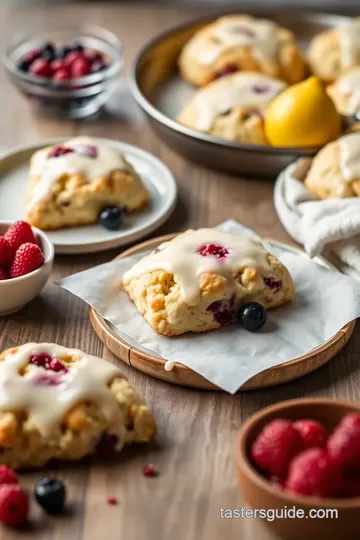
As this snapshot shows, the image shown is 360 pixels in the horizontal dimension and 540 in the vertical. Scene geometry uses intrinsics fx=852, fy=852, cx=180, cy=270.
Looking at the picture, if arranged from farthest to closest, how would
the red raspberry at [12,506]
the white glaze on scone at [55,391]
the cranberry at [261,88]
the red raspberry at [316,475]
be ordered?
the cranberry at [261,88] → the white glaze on scone at [55,391] → the red raspberry at [12,506] → the red raspberry at [316,475]

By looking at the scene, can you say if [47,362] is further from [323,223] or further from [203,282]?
[323,223]

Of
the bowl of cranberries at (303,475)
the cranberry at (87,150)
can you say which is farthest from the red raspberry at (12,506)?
the cranberry at (87,150)

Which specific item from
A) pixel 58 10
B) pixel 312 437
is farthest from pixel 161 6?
pixel 312 437

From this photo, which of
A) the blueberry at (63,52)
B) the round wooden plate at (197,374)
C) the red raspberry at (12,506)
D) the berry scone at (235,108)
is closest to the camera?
the red raspberry at (12,506)

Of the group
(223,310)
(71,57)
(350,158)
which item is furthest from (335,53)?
(223,310)

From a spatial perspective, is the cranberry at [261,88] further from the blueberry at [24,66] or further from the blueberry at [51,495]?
the blueberry at [51,495]
